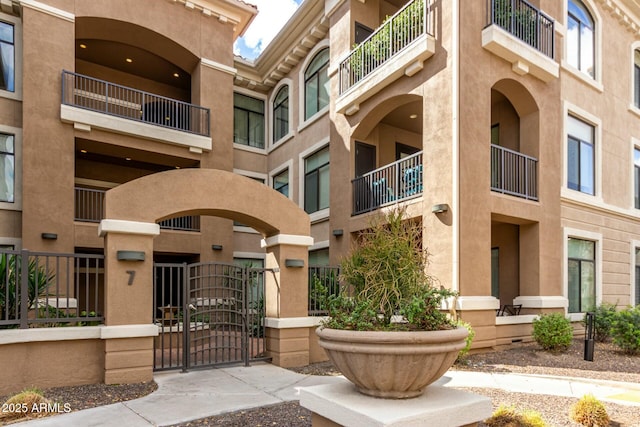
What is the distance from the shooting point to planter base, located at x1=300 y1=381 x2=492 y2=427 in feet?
12.1

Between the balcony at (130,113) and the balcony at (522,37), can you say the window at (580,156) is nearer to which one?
the balcony at (522,37)

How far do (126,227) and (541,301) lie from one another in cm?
1059

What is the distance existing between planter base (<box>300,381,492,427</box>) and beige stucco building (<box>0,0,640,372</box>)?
5263 mm

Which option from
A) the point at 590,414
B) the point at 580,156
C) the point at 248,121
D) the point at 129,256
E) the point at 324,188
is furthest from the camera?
the point at 248,121

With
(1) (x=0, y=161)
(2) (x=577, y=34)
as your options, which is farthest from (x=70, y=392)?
(2) (x=577, y=34)

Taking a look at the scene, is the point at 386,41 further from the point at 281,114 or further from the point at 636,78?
the point at 636,78

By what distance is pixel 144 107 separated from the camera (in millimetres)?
16734

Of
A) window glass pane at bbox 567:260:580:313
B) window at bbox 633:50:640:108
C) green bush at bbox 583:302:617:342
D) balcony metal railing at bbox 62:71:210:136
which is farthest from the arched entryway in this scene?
window at bbox 633:50:640:108

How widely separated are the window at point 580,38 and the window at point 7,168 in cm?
1799

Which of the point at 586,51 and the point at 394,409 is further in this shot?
the point at 586,51

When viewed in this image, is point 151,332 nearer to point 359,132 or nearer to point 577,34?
point 359,132

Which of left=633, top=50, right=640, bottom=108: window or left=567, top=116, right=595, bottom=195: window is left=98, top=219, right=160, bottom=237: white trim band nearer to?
left=567, top=116, right=595, bottom=195: window

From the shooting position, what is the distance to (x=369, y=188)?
14.0m

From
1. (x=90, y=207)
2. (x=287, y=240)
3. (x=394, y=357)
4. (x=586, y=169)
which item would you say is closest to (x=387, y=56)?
(x=287, y=240)
